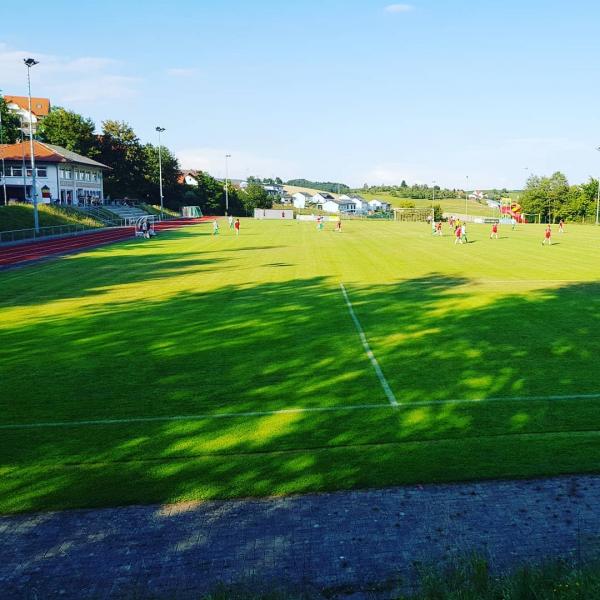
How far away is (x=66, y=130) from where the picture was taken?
88.1 m

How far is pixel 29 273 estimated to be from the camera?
28672 mm

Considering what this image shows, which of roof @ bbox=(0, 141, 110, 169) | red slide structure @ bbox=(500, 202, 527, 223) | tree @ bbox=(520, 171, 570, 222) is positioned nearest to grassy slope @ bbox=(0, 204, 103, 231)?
roof @ bbox=(0, 141, 110, 169)

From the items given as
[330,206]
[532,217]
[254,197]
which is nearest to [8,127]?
[254,197]

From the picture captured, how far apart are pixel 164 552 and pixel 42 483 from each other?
2535 millimetres

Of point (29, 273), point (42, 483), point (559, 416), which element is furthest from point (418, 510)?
point (29, 273)

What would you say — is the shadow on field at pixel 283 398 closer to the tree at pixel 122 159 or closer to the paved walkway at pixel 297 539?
the paved walkway at pixel 297 539

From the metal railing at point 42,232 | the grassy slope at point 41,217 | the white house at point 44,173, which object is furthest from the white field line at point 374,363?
the white house at point 44,173

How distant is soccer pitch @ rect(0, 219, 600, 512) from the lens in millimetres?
8008

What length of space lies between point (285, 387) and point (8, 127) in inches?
3346

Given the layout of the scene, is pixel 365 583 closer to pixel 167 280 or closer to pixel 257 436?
pixel 257 436

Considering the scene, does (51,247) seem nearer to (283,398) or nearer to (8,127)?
(283,398)

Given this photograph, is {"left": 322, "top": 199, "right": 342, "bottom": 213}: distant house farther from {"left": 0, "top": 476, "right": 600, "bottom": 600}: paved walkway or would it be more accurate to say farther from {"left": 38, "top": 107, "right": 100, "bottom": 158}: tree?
{"left": 0, "top": 476, "right": 600, "bottom": 600}: paved walkway

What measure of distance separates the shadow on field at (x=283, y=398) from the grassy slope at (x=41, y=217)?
36.9m

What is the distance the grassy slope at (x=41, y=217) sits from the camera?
49.7m
